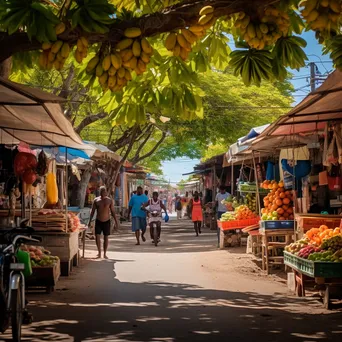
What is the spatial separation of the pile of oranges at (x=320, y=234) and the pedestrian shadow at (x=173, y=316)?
87 centimetres

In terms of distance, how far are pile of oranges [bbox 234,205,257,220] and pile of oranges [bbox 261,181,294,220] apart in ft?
9.04

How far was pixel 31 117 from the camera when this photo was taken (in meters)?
9.18

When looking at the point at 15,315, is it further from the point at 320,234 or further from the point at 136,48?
the point at 320,234

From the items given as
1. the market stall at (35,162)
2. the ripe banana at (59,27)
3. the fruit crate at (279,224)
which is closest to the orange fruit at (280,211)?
the fruit crate at (279,224)

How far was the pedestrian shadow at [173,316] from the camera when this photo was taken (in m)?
6.69

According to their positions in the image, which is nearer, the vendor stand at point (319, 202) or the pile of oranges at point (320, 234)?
the vendor stand at point (319, 202)

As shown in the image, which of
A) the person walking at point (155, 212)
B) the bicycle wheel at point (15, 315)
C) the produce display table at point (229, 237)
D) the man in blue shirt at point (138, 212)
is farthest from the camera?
the person walking at point (155, 212)

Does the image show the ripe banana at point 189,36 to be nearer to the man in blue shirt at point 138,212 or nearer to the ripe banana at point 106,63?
the ripe banana at point 106,63

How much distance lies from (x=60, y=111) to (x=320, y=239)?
4.20 meters

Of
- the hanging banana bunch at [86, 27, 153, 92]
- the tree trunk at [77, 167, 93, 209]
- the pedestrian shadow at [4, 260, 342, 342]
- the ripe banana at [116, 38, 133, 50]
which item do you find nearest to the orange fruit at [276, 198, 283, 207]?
the pedestrian shadow at [4, 260, 342, 342]

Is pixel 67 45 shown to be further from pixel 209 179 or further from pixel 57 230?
pixel 209 179

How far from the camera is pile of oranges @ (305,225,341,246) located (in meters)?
9.44

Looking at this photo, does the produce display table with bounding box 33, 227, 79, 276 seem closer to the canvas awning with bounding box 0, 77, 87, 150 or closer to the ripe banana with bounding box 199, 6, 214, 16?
the canvas awning with bounding box 0, 77, 87, 150

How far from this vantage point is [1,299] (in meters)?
5.85
